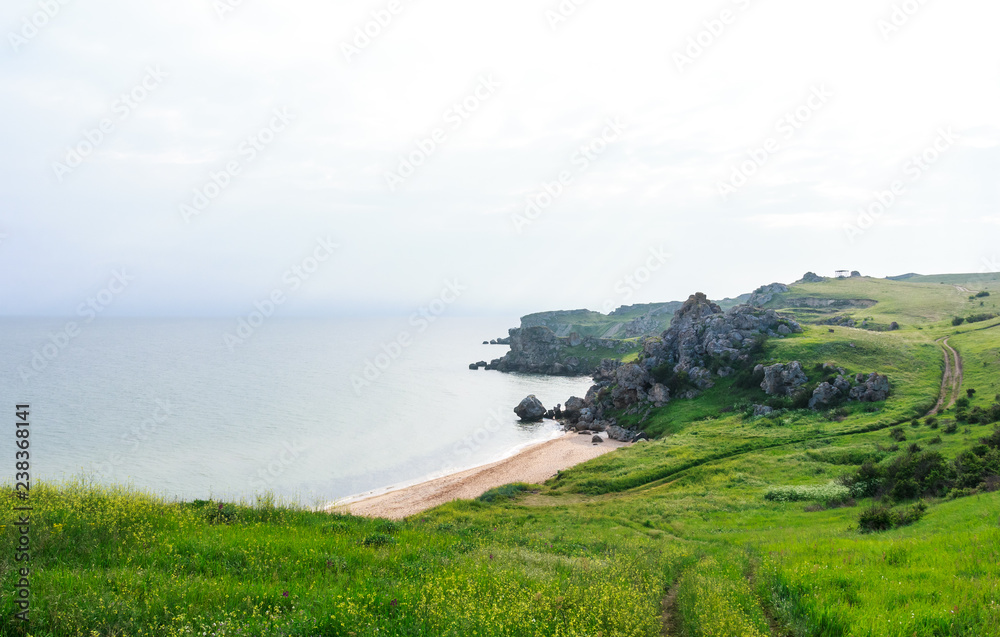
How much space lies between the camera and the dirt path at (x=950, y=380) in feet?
181

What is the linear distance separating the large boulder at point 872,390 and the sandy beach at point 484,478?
3256 centimetres

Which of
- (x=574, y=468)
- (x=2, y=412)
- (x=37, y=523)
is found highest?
(x=37, y=523)

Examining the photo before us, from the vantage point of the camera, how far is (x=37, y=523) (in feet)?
36.5

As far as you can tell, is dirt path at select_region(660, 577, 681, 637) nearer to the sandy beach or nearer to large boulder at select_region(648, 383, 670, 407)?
the sandy beach

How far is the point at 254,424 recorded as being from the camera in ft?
247

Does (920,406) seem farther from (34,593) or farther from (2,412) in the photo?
(2,412)

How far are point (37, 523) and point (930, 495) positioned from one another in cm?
3985

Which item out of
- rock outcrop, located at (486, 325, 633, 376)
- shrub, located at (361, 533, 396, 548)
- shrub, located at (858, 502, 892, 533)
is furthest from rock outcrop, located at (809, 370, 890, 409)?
rock outcrop, located at (486, 325, 633, 376)

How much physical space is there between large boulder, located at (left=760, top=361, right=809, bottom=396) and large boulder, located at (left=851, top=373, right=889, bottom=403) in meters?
7.01

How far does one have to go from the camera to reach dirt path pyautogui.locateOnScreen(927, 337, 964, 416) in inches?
2169

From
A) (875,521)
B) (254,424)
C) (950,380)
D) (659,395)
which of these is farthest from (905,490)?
(254,424)

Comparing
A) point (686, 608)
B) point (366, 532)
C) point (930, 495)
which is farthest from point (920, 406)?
point (366, 532)

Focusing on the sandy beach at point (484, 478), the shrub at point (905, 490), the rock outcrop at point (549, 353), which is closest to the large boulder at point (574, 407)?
the sandy beach at point (484, 478)

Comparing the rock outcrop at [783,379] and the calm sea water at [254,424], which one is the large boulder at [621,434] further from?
the rock outcrop at [783,379]
